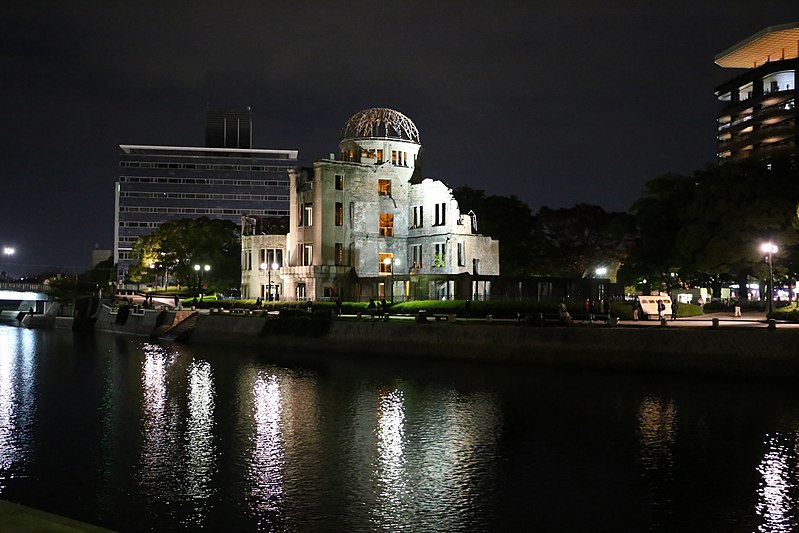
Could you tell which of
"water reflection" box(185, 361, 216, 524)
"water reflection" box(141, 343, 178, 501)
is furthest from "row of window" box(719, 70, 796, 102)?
"water reflection" box(185, 361, 216, 524)

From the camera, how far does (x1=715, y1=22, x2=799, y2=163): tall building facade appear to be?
114875mm

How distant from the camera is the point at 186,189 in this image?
171000mm

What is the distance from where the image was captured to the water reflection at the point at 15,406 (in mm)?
23578

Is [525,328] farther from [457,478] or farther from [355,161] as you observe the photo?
[355,161]

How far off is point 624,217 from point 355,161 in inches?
1366

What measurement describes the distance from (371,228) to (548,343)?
133 ft

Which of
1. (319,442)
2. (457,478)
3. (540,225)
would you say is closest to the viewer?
(457,478)

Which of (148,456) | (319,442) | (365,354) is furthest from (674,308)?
(148,456)

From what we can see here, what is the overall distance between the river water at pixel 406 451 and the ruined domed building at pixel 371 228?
34.8m

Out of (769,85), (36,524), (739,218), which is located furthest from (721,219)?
(769,85)

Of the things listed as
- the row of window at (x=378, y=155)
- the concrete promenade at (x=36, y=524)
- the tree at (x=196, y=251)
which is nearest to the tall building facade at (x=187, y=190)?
the tree at (x=196, y=251)

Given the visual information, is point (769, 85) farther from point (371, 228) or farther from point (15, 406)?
point (15, 406)

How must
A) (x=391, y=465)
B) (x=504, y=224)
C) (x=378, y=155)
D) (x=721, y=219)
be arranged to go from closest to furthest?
(x=391, y=465)
(x=721, y=219)
(x=378, y=155)
(x=504, y=224)

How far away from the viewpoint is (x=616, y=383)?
126ft
